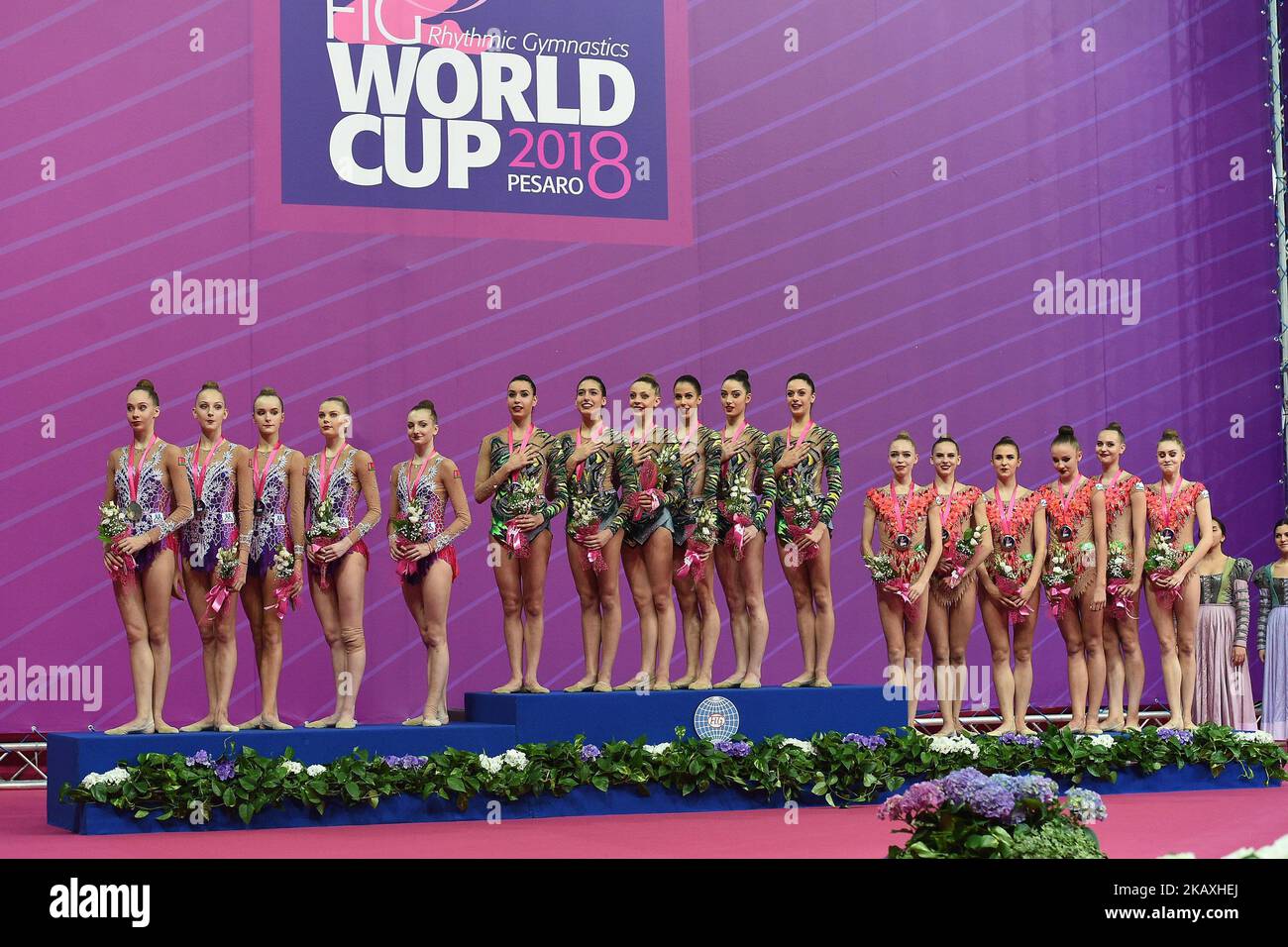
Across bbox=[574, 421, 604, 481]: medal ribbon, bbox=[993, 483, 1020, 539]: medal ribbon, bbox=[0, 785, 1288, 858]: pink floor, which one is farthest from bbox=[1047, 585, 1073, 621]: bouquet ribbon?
bbox=[574, 421, 604, 481]: medal ribbon

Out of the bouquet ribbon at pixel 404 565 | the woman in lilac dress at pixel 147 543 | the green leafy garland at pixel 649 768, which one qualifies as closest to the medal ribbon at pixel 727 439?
the green leafy garland at pixel 649 768

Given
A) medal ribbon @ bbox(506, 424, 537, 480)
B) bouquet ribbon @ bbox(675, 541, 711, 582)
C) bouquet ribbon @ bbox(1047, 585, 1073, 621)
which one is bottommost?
bouquet ribbon @ bbox(1047, 585, 1073, 621)

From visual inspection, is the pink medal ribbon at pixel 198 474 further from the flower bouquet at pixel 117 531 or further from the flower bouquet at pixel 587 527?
the flower bouquet at pixel 587 527

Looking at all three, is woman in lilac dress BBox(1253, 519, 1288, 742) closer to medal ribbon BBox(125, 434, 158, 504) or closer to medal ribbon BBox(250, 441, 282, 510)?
medal ribbon BBox(250, 441, 282, 510)

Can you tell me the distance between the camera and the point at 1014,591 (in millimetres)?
9836

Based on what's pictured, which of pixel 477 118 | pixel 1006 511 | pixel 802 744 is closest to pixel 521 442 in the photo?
A: pixel 802 744

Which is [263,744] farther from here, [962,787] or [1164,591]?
[1164,591]

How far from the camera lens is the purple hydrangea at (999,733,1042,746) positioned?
367 inches

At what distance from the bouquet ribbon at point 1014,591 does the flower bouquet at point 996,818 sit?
15.0 feet

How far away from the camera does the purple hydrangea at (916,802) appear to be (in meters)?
5.22

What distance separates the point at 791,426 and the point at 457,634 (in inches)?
115

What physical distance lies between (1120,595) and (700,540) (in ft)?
8.78

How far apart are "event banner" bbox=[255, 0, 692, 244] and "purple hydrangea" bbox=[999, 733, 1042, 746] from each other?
4.34 metres

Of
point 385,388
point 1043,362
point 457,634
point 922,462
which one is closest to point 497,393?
point 385,388
